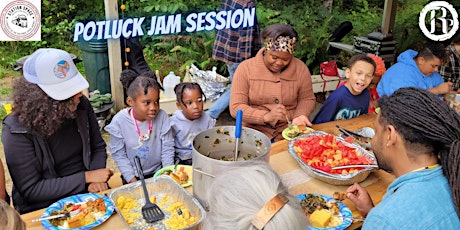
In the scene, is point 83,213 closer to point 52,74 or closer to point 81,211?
point 81,211

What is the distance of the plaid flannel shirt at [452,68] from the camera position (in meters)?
4.99

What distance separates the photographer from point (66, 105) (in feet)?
7.72

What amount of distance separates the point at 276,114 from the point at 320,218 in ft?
3.97

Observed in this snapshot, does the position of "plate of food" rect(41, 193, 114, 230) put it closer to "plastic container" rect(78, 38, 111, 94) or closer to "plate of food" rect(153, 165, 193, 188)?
"plate of food" rect(153, 165, 193, 188)

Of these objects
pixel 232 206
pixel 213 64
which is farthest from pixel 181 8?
pixel 232 206

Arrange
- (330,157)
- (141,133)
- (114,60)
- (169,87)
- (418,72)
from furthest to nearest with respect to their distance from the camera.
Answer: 1. (169,87)
2. (114,60)
3. (418,72)
4. (141,133)
5. (330,157)

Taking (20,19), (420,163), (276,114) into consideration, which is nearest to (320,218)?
(420,163)

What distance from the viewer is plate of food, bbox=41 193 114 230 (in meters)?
1.87

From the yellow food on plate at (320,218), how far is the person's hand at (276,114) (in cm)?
117

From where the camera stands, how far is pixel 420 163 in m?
1.71

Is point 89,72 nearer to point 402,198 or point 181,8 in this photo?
point 181,8

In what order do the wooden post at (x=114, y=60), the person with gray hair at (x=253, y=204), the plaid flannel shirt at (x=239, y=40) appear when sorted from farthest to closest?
the plaid flannel shirt at (x=239, y=40), the wooden post at (x=114, y=60), the person with gray hair at (x=253, y=204)

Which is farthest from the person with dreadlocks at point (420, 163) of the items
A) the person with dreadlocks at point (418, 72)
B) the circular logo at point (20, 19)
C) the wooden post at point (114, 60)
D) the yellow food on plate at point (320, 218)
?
the circular logo at point (20, 19)

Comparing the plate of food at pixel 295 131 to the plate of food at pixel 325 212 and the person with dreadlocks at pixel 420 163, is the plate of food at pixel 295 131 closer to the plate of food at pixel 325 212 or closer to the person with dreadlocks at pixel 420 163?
the plate of food at pixel 325 212
